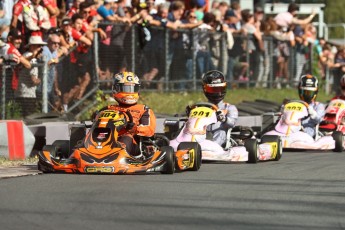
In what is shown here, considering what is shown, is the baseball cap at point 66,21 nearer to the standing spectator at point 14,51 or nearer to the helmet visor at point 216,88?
the standing spectator at point 14,51

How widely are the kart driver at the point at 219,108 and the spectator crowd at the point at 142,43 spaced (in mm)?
2921

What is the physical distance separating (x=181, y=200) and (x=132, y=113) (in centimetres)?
348

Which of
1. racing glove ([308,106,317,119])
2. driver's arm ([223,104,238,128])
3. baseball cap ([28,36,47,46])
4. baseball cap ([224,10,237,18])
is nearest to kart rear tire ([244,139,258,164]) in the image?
driver's arm ([223,104,238,128])

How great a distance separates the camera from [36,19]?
1683cm

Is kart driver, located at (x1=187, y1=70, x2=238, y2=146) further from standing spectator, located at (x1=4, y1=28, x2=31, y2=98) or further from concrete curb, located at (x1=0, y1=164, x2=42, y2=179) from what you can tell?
standing spectator, located at (x1=4, y1=28, x2=31, y2=98)

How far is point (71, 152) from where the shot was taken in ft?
41.9

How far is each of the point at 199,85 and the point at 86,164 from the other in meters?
10.8

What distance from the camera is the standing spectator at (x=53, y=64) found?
17.0 m

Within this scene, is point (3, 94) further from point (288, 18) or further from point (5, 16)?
point (288, 18)

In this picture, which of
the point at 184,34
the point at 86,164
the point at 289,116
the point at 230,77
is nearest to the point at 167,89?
the point at 184,34

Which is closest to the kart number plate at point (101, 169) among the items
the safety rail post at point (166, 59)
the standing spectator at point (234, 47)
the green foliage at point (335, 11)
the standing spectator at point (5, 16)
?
the standing spectator at point (5, 16)

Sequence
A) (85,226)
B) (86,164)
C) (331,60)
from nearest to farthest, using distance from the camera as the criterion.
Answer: (85,226), (86,164), (331,60)

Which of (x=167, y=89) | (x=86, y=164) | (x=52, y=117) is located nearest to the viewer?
(x=86, y=164)

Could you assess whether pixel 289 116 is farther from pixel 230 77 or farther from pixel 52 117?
pixel 230 77
